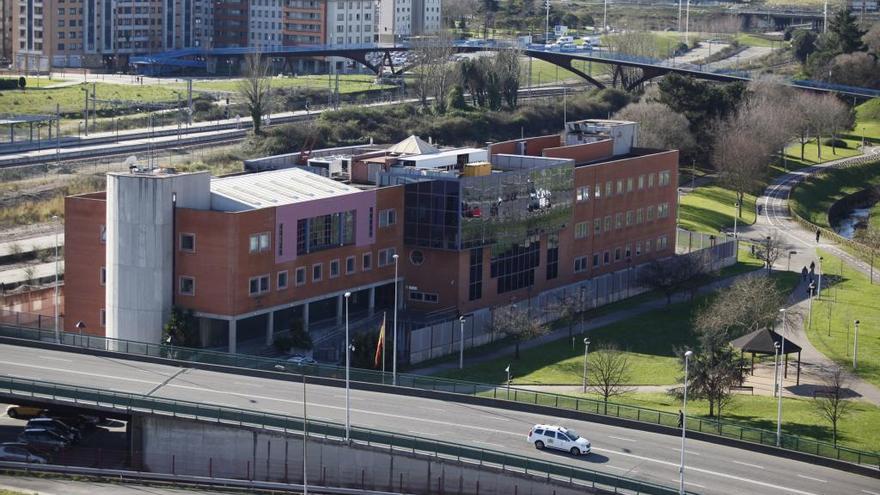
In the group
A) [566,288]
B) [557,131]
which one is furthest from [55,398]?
[557,131]

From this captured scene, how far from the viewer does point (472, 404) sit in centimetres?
6241

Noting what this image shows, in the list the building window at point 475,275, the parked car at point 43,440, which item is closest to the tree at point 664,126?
the building window at point 475,275

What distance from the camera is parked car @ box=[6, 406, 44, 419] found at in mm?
62969

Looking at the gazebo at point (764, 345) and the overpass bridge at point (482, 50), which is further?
the overpass bridge at point (482, 50)

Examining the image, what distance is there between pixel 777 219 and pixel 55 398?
67594mm

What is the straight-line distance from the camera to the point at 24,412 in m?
63.4

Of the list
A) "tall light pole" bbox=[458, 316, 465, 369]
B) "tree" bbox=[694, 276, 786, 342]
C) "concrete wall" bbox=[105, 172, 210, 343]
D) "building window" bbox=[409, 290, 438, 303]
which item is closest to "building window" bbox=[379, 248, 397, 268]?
"building window" bbox=[409, 290, 438, 303]

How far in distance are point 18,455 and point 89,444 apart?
3.33m

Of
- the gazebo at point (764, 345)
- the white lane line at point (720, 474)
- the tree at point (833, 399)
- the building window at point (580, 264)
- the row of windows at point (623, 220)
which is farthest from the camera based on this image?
the row of windows at point (623, 220)

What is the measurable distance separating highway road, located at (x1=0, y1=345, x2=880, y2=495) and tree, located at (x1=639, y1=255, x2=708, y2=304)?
27713 mm

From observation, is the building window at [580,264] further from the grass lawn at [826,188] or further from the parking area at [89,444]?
the parking area at [89,444]

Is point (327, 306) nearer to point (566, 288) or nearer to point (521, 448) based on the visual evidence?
point (566, 288)

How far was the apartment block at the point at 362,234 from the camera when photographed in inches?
2803

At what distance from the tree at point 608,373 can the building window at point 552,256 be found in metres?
13.4
